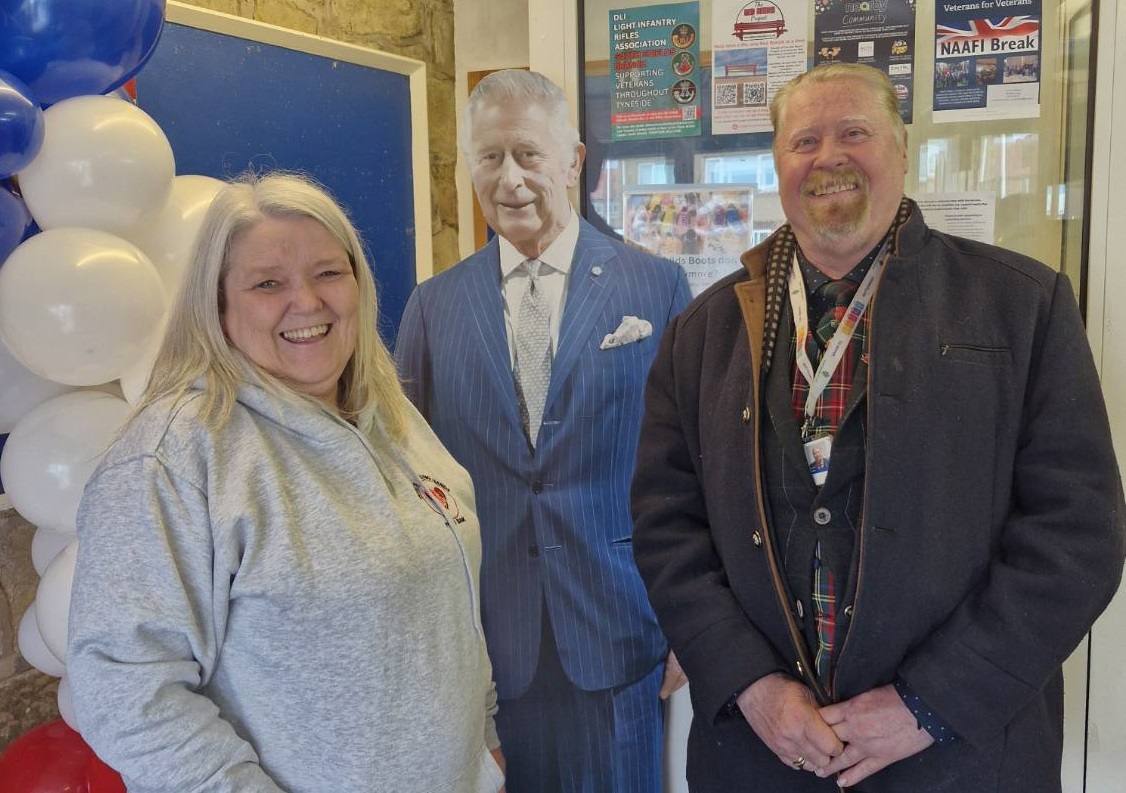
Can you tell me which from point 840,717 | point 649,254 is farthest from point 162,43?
point 840,717

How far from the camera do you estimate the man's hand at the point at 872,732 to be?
4.64ft

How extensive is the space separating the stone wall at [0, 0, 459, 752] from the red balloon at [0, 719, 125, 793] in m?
0.29

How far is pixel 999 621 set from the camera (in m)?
1.37

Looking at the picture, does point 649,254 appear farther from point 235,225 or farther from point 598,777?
point 598,777

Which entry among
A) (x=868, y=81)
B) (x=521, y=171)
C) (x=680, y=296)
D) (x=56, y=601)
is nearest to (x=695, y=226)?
(x=680, y=296)

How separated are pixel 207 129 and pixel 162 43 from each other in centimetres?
20

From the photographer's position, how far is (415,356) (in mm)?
Answer: 2084

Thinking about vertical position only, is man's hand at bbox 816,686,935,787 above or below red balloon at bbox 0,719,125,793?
above

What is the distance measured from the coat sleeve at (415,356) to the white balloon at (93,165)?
641 millimetres

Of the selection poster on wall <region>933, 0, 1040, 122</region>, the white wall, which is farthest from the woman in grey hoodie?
the white wall

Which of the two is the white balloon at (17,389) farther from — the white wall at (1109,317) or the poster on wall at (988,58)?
the white wall at (1109,317)

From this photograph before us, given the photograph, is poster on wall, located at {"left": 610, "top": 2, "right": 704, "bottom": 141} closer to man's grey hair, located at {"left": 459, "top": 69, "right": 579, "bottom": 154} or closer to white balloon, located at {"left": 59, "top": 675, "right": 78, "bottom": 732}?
man's grey hair, located at {"left": 459, "top": 69, "right": 579, "bottom": 154}

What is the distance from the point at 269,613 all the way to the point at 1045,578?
1137 mm

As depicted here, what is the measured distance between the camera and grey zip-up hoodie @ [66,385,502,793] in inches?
42.1
